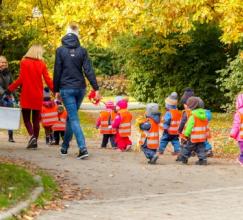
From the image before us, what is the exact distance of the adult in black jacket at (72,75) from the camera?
1025 cm

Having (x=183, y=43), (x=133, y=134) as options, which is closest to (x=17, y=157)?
(x=133, y=134)

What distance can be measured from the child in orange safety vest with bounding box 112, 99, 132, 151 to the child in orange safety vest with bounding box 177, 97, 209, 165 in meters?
1.89

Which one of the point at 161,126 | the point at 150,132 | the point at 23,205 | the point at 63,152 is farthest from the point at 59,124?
the point at 23,205

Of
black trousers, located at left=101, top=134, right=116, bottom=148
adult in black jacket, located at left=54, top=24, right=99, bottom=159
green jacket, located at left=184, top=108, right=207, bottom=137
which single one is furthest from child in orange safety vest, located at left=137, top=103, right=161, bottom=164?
black trousers, located at left=101, top=134, right=116, bottom=148

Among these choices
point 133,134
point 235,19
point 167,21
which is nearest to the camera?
point 235,19

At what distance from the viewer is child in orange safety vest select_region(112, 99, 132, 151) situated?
12.4 m

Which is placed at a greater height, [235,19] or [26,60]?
[235,19]

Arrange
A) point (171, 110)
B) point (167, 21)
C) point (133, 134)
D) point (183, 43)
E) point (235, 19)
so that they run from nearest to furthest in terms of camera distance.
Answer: point (171, 110), point (235, 19), point (167, 21), point (133, 134), point (183, 43)

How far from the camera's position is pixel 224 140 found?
15.6 metres

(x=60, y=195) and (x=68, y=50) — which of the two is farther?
(x=68, y=50)

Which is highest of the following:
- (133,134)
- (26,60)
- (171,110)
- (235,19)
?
(235,19)

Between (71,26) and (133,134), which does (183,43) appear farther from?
(71,26)

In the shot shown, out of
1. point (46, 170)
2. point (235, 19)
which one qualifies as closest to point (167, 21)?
point (235, 19)

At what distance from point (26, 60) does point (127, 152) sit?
2582 millimetres
